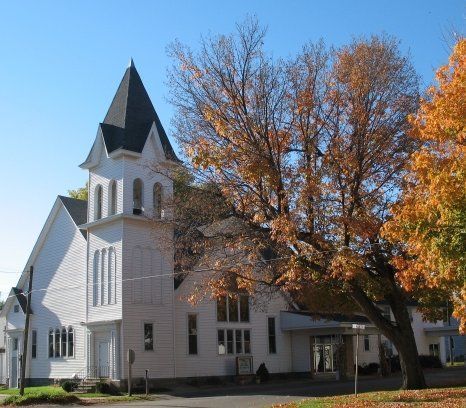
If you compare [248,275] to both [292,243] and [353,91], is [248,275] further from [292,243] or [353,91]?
[353,91]

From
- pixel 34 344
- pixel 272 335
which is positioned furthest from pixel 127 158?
pixel 272 335

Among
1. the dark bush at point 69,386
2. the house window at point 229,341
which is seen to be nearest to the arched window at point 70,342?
the dark bush at point 69,386

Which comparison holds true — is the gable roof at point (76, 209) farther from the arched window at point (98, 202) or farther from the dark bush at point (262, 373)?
the dark bush at point (262, 373)

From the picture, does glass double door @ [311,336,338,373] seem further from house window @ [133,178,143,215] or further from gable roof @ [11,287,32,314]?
gable roof @ [11,287,32,314]

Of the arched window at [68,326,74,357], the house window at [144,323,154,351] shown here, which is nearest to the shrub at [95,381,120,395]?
the house window at [144,323,154,351]

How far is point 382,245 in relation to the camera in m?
24.5

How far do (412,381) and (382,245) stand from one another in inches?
218

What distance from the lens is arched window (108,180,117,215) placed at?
124ft

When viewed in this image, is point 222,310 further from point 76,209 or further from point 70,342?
point 76,209

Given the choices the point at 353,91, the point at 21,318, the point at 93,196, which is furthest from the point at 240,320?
the point at 353,91

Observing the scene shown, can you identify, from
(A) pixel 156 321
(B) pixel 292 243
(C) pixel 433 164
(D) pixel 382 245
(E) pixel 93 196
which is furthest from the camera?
(E) pixel 93 196

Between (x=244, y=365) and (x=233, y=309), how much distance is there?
3450 millimetres

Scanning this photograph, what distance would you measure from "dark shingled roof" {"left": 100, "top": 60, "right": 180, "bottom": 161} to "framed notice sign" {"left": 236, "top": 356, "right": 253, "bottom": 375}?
13.2m

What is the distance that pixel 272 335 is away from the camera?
141 feet
